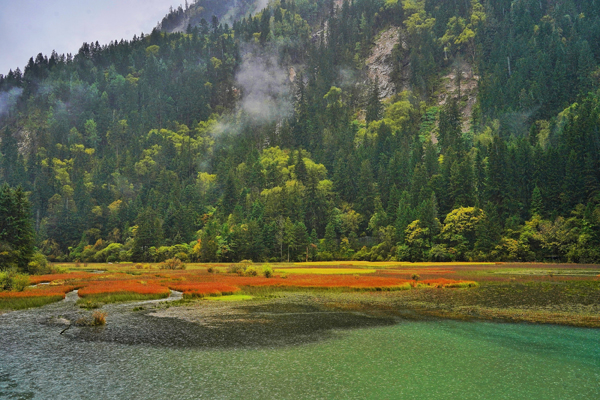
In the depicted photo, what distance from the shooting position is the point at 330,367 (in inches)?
792

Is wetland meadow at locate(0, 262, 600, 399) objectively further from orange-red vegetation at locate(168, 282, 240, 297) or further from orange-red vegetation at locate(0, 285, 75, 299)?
orange-red vegetation at locate(168, 282, 240, 297)

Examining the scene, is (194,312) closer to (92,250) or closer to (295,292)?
(295,292)

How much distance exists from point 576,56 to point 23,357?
189983mm

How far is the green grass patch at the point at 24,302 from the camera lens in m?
39.2

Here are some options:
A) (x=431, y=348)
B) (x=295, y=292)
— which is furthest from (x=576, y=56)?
(x=431, y=348)

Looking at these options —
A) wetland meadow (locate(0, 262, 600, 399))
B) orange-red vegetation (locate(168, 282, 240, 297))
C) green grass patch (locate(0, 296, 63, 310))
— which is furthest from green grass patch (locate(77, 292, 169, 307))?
orange-red vegetation (locate(168, 282, 240, 297))

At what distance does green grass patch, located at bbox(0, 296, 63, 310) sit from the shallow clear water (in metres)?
13.2

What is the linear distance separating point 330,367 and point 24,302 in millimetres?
36284

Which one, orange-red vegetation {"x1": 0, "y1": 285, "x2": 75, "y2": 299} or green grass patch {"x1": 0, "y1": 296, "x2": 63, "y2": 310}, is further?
orange-red vegetation {"x1": 0, "y1": 285, "x2": 75, "y2": 299}

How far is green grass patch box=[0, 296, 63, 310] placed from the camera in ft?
129

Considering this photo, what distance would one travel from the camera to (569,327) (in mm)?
28312

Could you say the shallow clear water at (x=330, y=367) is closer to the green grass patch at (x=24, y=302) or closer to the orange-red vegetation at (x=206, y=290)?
the green grass patch at (x=24, y=302)

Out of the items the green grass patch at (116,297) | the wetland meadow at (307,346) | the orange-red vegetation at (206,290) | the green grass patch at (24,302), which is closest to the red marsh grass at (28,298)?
the green grass patch at (24,302)

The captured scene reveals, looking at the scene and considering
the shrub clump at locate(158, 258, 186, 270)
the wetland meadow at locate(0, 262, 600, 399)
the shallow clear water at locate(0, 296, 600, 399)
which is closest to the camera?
the shallow clear water at locate(0, 296, 600, 399)
